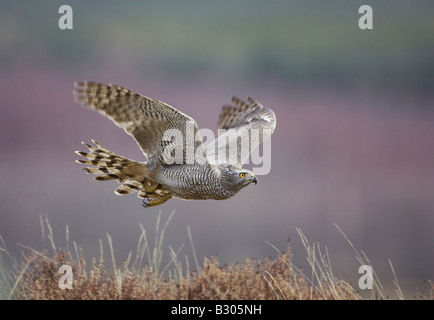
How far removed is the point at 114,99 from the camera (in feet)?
20.5

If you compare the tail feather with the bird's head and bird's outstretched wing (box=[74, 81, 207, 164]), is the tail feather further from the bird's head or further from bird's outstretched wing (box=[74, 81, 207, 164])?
the bird's head

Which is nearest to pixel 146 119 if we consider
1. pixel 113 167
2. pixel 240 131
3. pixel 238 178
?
pixel 113 167

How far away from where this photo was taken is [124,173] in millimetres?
6984

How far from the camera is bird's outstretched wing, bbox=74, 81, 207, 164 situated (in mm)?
6160

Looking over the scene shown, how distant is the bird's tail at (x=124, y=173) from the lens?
6816 mm

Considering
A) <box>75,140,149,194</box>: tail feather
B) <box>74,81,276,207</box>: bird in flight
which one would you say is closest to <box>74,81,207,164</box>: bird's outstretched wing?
<box>74,81,276,207</box>: bird in flight

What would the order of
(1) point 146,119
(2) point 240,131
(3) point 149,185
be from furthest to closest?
(2) point 240,131 < (3) point 149,185 < (1) point 146,119

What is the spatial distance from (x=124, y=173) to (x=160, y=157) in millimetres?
530

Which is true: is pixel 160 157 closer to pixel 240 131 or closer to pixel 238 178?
pixel 238 178

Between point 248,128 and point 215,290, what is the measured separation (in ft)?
7.59

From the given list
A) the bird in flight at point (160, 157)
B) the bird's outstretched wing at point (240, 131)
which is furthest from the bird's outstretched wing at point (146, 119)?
the bird's outstretched wing at point (240, 131)

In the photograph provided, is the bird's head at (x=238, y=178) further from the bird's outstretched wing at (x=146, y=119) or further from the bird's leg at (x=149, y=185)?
the bird's leg at (x=149, y=185)

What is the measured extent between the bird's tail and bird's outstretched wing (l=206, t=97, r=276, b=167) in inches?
29.1
